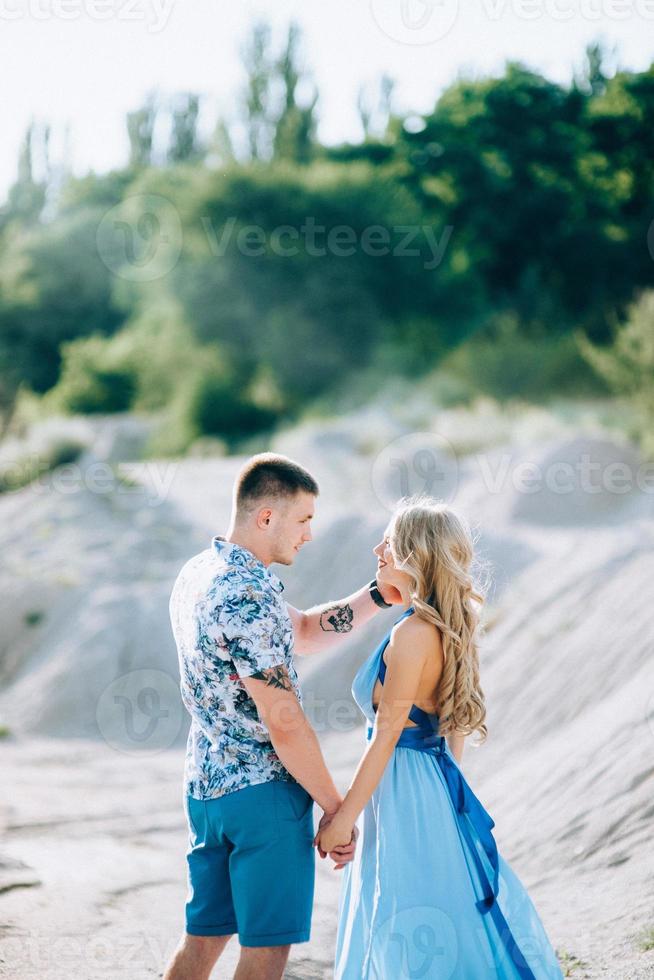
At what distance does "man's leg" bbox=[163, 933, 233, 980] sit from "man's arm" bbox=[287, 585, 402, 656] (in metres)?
0.87

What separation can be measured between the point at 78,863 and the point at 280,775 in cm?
326

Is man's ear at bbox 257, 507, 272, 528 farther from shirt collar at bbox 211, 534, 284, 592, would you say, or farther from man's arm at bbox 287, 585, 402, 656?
man's arm at bbox 287, 585, 402, 656

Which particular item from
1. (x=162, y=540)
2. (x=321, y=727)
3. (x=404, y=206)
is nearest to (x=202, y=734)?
(x=321, y=727)

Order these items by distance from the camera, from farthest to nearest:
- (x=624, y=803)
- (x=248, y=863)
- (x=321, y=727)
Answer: (x=321, y=727), (x=624, y=803), (x=248, y=863)

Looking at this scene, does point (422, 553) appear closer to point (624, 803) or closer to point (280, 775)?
point (280, 775)

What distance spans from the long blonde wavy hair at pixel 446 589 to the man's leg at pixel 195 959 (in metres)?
0.82

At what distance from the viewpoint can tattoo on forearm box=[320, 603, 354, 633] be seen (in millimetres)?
3305

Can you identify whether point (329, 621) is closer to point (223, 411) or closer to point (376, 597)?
point (376, 597)

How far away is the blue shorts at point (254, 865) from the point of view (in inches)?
103

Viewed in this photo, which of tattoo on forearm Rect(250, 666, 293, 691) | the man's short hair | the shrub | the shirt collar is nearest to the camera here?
tattoo on forearm Rect(250, 666, 293, 691)

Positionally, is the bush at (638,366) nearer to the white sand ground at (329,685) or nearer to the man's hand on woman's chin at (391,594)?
the white sand ground at (329,685)

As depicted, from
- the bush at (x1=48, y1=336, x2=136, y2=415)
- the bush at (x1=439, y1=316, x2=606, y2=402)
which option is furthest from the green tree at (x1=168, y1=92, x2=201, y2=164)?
the bush at (x1=439, y1=316, x2=606, y2=402)

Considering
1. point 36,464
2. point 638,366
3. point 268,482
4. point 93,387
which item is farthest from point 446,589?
point 93,387

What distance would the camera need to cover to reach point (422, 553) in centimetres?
284
